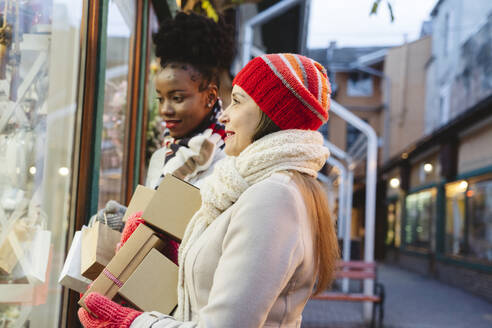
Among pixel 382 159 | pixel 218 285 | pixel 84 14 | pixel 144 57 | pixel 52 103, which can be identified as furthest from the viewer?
pixel 382 159

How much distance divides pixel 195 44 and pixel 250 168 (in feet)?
3.59

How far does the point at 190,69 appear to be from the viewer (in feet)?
8.00

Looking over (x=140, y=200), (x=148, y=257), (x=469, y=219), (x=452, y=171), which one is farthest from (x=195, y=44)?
(x=452, y=171)

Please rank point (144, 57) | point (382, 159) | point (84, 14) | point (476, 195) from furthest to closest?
point (382, 159) → point (476, 195) → point (144, 57) → point (84, 14)

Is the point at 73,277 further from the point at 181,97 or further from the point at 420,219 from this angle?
the point at 420,219

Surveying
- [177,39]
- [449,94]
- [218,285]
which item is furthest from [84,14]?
[449,94]

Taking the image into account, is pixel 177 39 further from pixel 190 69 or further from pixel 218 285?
pixel 218 285

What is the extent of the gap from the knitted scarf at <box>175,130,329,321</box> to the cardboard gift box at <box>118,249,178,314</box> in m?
0.07

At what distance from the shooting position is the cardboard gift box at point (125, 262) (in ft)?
5.44

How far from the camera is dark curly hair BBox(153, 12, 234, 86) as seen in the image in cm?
244

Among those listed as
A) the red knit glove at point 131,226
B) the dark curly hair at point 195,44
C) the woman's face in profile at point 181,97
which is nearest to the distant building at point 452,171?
the dark curly hair at point 195,44

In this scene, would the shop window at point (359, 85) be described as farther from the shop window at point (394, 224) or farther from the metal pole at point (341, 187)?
the metal pole at point (341, 187)

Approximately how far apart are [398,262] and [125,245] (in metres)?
21.2

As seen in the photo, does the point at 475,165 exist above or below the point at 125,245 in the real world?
above
